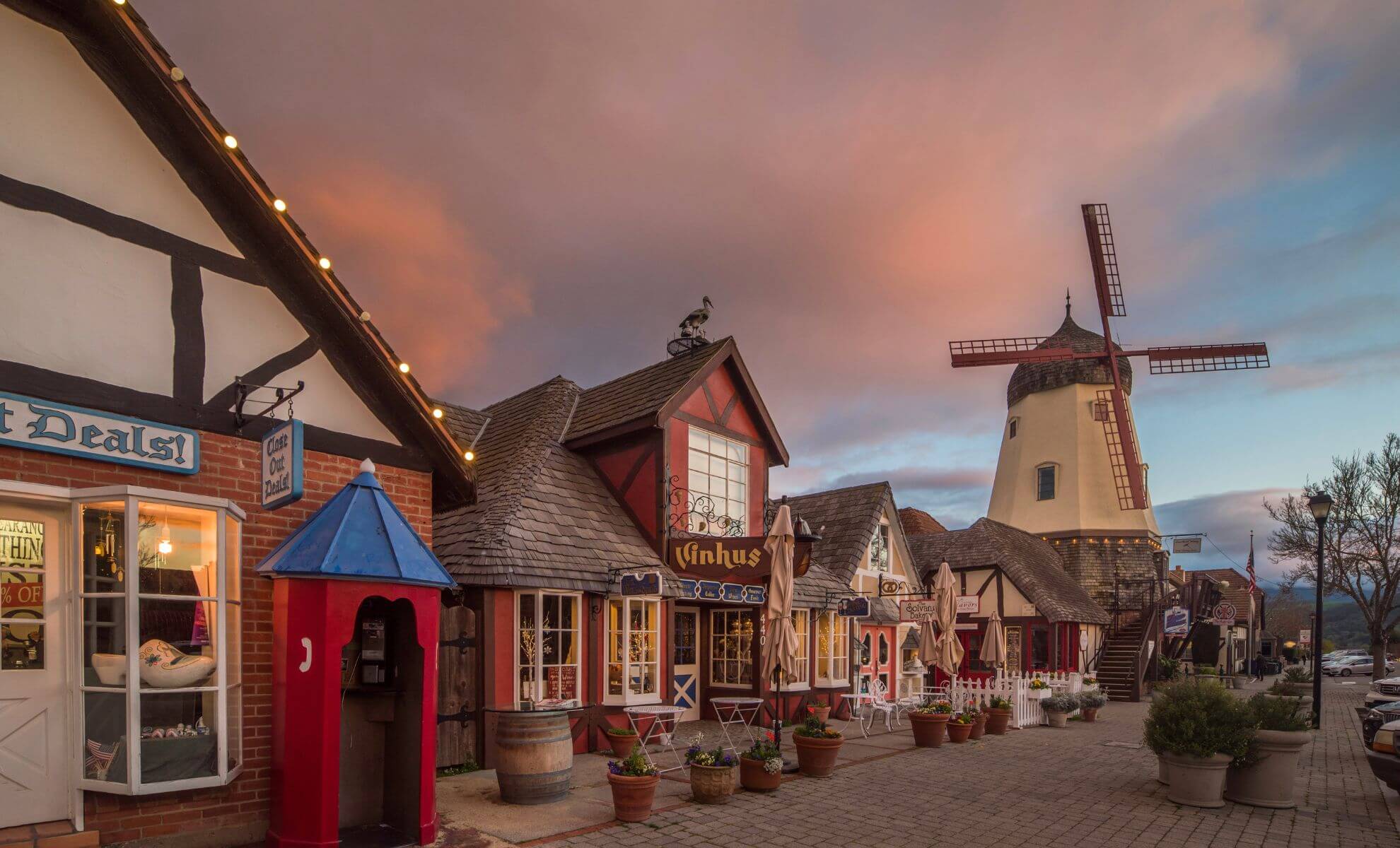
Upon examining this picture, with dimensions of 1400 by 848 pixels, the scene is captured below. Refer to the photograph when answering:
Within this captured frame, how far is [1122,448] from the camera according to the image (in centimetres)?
3431

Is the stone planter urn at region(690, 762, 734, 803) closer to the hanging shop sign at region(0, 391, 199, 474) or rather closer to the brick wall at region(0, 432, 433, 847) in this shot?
the brick wall at region(0, 432, 433, 847)

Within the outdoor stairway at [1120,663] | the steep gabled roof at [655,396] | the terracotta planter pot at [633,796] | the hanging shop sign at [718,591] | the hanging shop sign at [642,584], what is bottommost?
the outdoor stairway at [1120,663]

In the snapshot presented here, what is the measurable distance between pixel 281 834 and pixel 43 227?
526 cm

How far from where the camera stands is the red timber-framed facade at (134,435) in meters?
6.08

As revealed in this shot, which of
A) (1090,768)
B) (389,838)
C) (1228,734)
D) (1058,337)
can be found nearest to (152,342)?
(389,838)

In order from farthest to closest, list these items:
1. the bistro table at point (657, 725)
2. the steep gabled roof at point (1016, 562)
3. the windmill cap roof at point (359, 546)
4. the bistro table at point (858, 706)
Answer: the steep gabled roof at point (1016, 562), the bistro table at point (858, 706), the bistro table at point (657, 725), the windmill cap roof at point (359, 546)

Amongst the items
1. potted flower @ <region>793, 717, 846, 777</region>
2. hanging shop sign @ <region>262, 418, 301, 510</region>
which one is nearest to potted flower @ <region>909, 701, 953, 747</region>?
potted flower @ <region>793, 717, 846, 777</region>

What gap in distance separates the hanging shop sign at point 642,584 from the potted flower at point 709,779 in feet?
9.85

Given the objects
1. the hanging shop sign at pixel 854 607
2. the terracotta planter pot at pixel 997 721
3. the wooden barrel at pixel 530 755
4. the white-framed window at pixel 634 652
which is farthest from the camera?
the hanging shop sign at pixel 854 607

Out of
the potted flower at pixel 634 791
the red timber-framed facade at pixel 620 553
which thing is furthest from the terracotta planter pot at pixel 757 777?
the red timber-framed facade at pixel 620 553

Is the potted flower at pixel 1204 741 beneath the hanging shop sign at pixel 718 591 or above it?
beneath

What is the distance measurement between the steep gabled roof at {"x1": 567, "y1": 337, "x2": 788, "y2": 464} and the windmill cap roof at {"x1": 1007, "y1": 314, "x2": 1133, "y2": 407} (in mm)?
23460

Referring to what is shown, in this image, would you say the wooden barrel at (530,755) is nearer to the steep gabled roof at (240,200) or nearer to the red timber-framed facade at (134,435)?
the red timber-framed facade at (134,435)

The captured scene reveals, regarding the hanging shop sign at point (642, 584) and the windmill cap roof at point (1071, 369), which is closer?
the hanging shop sign at point (642, 584)
